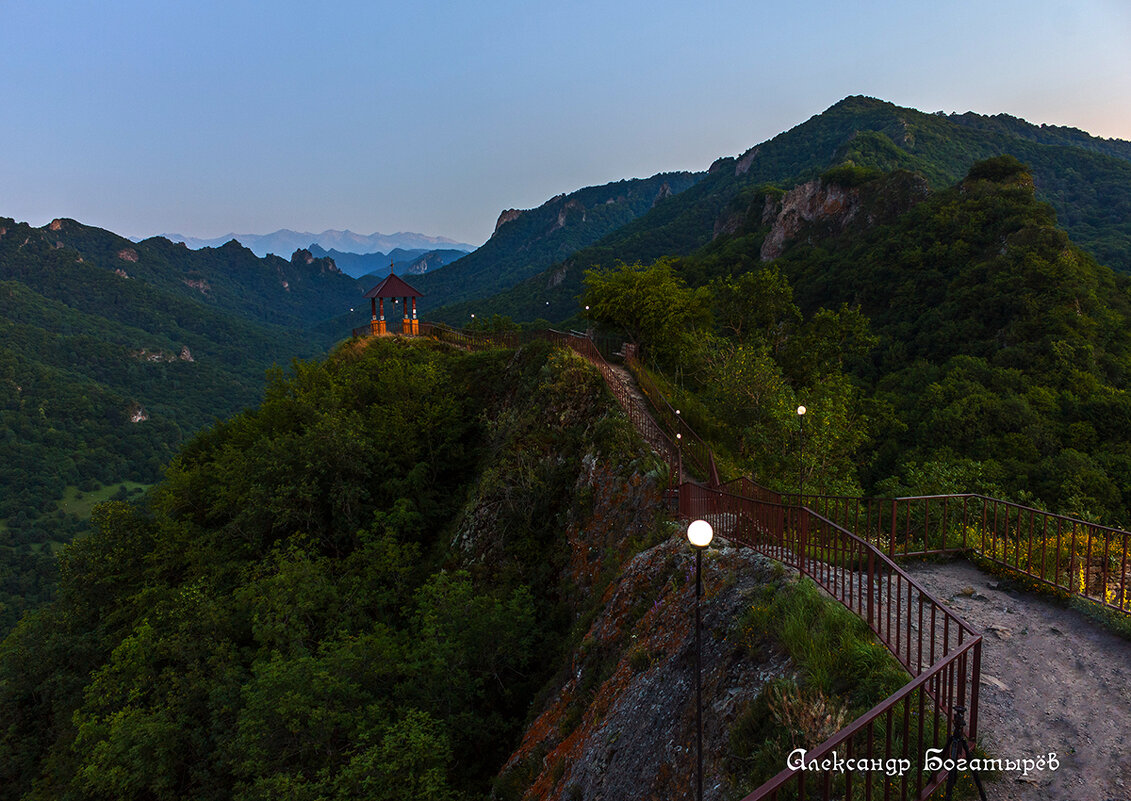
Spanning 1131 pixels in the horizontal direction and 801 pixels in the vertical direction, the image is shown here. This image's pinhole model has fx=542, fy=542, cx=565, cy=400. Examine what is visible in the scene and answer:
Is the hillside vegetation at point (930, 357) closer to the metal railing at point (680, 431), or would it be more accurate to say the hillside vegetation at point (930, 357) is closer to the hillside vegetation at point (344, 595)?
the metal railing at point (680, 431)

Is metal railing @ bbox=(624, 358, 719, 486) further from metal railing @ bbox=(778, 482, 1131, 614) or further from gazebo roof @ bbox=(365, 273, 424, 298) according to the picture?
gazebo roof @ bbox=(365, 273, 424, 298)

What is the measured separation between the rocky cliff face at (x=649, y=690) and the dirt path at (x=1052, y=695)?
1817 mm

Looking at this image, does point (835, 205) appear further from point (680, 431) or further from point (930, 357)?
point (680, 431)

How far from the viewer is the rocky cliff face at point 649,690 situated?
5.75 metres

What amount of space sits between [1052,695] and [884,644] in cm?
148

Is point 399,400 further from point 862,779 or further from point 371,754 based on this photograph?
point 862,779

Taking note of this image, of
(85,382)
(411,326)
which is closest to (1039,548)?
(411,326)

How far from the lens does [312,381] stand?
92.3ft

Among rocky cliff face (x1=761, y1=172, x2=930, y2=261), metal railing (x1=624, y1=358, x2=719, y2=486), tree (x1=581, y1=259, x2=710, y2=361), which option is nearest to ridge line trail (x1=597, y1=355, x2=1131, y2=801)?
metal railing (x1=624, y1=358, x2=719, y2=486)

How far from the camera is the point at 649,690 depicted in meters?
7.05

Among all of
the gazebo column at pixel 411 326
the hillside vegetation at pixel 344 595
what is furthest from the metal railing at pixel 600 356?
the hillside vegetation at pixel 344 595

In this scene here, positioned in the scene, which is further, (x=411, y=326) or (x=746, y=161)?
(x=746, y=161)

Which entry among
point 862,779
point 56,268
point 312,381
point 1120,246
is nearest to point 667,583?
point 862,779

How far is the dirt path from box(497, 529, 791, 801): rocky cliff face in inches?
71.5
